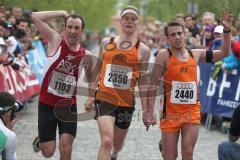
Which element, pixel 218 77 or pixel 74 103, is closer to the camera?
pixel 74 103

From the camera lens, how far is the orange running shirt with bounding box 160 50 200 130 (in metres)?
7.53

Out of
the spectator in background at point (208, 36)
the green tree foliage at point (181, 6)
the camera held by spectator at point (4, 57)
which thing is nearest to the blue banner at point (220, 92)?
the spectator in background at point (208, 36)

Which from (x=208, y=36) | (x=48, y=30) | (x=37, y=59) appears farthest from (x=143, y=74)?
(x=37, y=59)

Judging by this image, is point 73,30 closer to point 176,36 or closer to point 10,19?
point 176,36

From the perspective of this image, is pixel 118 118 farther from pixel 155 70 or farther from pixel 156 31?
pixel 156 31

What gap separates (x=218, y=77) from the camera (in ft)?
41.2

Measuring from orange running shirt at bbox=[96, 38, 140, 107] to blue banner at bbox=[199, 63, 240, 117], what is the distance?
4.59 meters

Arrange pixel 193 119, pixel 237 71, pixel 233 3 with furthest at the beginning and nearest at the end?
pixel 233 3
pixel 237 71
pixel 193 119

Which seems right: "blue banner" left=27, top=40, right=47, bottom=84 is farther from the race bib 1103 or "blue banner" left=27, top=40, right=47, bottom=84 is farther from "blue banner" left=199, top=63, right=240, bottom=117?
the race bib 1103

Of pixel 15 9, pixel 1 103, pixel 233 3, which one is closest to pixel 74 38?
pixel 1 103

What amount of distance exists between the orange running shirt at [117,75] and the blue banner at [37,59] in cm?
900

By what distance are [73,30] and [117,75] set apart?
0.78 meters

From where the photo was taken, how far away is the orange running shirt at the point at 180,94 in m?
7.53

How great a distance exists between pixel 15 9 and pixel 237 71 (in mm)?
7867
